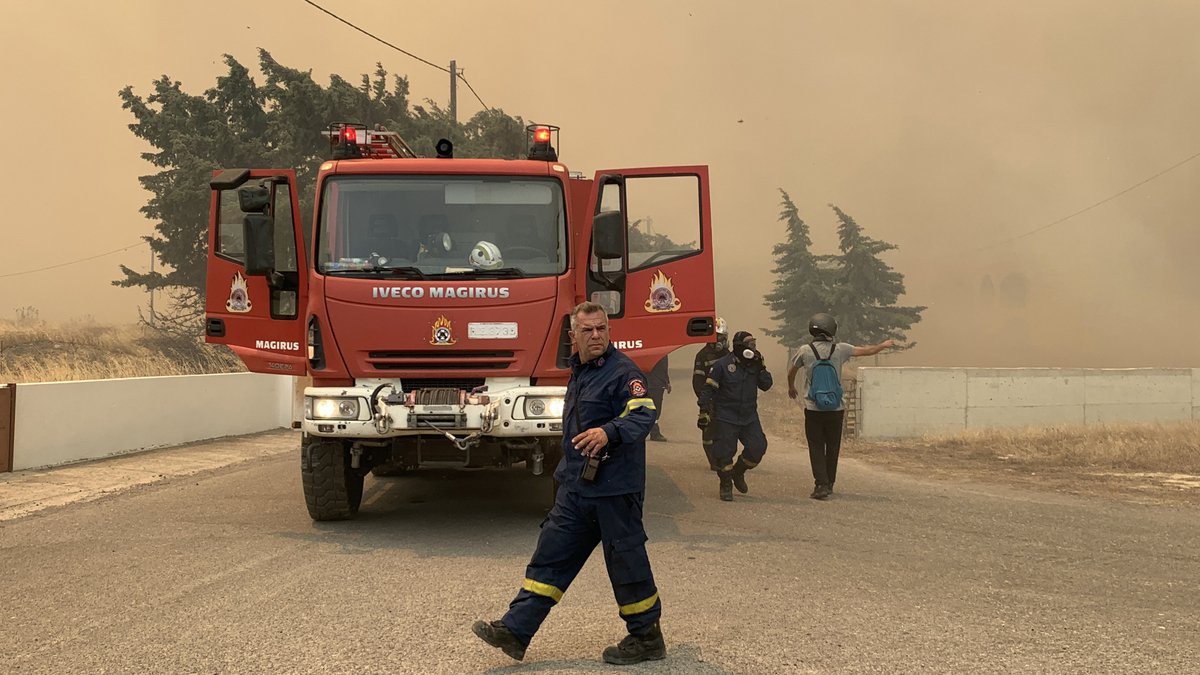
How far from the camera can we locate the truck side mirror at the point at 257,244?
716 centimetres

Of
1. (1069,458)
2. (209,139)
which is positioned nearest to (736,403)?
(1069,458)

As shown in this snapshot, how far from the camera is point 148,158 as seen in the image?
30.7 meters

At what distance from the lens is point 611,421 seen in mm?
4207

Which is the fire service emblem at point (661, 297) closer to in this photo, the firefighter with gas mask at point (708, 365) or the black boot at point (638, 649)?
the firefighter with gas mask at point (708, 365)

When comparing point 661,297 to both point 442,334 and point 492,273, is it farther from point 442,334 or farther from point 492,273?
point 442,334

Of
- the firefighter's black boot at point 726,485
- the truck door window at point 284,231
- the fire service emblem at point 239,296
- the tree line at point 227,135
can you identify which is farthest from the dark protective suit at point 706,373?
the tree line at point 227,135

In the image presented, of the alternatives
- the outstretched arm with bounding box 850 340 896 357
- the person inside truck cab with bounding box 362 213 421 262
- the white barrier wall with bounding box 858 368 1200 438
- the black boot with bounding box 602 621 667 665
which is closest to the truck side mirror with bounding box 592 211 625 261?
the person inside truck cab with bounding box 362 213 421 262

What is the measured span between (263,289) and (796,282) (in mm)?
36112

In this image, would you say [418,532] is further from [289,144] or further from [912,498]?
[289,144]

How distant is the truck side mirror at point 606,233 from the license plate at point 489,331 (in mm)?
884

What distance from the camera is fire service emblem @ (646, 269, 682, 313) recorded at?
25.1 ft

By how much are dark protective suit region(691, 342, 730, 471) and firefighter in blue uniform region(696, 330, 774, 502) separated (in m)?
0.12

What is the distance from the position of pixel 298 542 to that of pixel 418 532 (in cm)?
92

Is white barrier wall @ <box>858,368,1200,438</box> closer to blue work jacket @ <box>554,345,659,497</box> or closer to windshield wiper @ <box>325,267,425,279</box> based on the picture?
windshield wiper @ <box>325,267,425,279</box>
